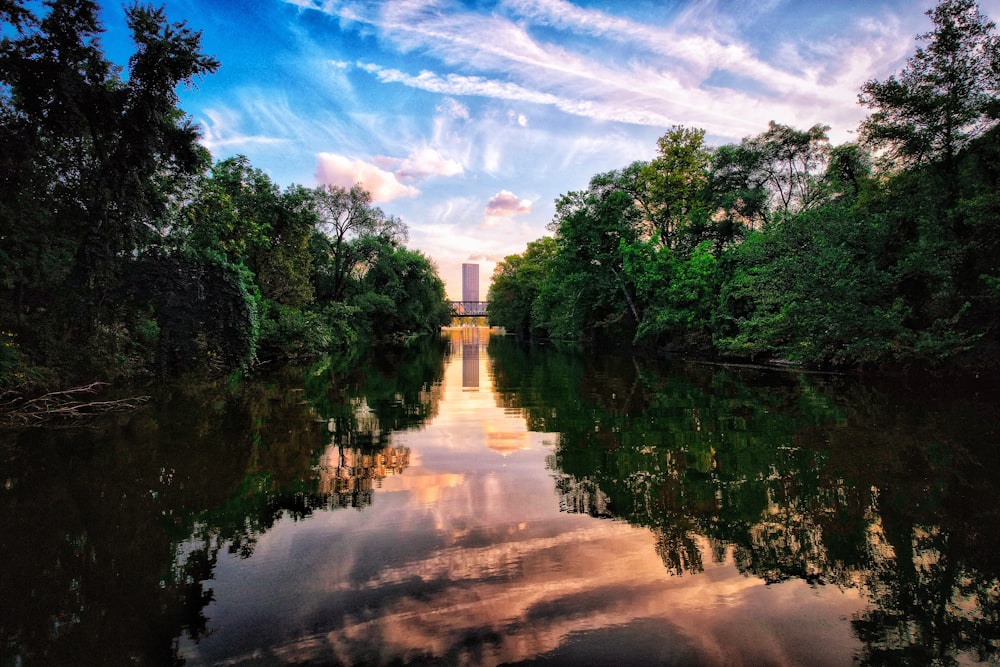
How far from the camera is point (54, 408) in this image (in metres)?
10.8

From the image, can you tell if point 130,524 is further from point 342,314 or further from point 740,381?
point 342,314

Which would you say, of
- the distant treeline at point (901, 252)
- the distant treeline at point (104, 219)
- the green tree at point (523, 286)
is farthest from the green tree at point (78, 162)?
the green tree at point (523, 286)

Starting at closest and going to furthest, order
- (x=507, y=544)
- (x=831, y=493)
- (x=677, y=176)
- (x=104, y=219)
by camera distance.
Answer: (x=507, y=544)
(x=831, y=493)
(x=104, y=219)
(x=677, y=176)

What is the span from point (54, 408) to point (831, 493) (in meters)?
14.5

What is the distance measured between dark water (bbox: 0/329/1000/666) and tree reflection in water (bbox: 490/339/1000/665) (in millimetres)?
30

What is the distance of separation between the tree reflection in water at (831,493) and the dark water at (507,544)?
1.2 inches

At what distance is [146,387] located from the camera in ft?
50.5

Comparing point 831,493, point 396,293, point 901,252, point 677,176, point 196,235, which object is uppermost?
point 677,176

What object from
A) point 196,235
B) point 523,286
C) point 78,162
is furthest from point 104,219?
point 523,286

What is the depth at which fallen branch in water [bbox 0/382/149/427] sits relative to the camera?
10.3 metres

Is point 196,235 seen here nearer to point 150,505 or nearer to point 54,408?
point 54,408

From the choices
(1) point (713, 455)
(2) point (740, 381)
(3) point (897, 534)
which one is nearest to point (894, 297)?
(2) point (740, 381)

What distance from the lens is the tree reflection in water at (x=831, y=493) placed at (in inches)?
138

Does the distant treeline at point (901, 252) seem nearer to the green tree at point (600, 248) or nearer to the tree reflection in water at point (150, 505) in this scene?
the green tree at point (600, 248)
